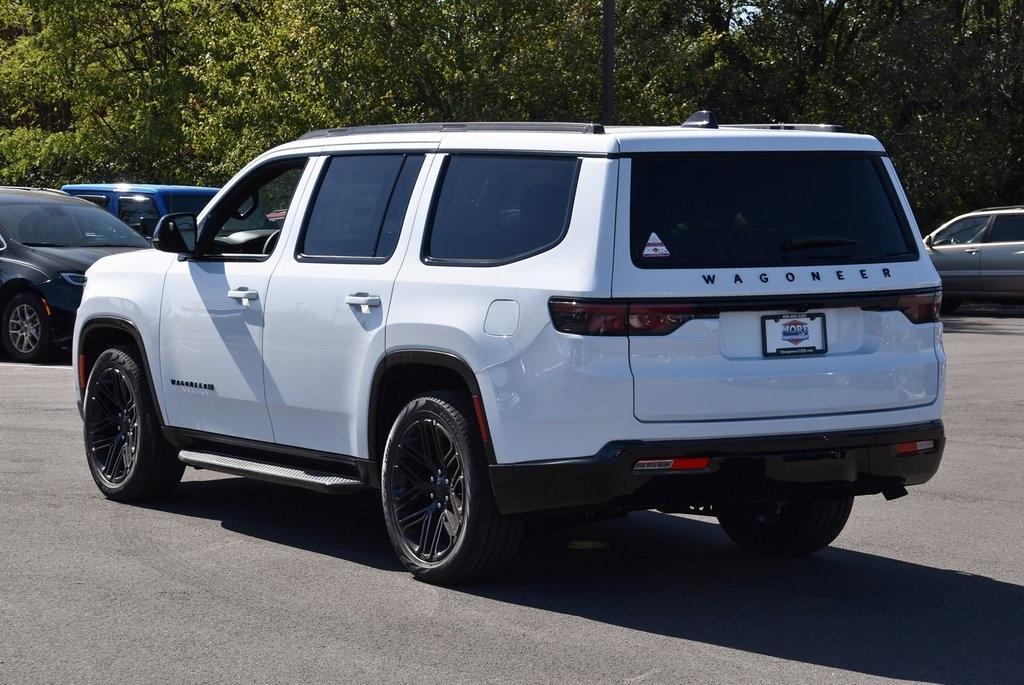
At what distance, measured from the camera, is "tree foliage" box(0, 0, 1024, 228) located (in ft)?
87.8

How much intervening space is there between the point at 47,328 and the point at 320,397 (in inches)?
406

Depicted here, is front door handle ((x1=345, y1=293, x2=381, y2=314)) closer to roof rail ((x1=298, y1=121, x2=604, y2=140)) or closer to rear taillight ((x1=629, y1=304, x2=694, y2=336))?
roof rail ((x1=298, y1=121, x2=604, y2=140))

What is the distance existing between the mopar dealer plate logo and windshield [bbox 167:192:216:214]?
16.4 m

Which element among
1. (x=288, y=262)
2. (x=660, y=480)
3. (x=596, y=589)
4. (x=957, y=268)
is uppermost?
(x=288, y=262)

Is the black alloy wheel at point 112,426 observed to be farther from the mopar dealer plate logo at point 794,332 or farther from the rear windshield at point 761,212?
the mopar dealer plate logo at point 794,332

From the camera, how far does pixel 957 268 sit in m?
25.9

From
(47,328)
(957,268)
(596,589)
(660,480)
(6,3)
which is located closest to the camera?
(660,480)

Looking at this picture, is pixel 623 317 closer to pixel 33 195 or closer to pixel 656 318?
pixel 656 318

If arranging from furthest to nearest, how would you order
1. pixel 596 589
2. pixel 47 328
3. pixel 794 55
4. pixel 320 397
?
pixel 794 55, pixel 47 328, pixel 320 397, pixel 596 589

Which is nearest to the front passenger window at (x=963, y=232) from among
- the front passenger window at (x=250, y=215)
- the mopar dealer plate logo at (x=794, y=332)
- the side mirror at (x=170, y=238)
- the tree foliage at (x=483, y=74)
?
the tree foliage at (x=483, y=74)

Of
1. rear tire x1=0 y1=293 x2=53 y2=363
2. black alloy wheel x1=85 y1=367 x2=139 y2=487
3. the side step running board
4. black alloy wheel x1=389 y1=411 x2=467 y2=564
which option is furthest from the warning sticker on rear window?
rear tire x1=0 y1=293 x2=53 y2=363

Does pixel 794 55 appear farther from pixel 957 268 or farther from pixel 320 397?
pixel 320 397

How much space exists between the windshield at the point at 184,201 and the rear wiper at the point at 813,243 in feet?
53.3

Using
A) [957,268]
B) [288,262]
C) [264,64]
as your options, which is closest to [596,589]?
[288,262]
